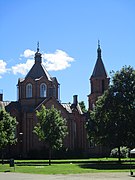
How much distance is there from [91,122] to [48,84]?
2644cm

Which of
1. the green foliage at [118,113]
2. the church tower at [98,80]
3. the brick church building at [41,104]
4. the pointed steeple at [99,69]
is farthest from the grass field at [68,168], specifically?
the pointed steeple at [99,69]

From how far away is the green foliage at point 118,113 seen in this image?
50.4 metres

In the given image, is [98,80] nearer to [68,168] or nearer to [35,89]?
[35,89]

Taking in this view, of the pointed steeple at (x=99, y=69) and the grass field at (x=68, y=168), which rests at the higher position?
the pointed steeple at (x=99, y=69)

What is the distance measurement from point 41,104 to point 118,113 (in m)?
26.2

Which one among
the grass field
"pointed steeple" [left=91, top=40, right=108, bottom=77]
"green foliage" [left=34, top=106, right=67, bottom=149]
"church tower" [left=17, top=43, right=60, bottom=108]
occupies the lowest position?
the grass field

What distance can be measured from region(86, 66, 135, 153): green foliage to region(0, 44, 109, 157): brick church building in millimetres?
22769

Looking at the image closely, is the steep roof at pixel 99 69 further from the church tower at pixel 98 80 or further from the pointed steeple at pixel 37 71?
the pointed steeple at pixel 37 71

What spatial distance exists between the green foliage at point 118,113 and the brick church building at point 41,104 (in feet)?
74.7

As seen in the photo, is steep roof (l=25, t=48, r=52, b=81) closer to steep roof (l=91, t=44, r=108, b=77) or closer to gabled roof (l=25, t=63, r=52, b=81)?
gabled roof (l=25, t=63, r=52, b=81)

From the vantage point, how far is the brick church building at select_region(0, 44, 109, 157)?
75625 mm

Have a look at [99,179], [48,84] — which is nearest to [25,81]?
[48,84]

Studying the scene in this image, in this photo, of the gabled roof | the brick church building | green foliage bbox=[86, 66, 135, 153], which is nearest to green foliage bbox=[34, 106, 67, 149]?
green foliage bbox=[86, 66, 135, 153]

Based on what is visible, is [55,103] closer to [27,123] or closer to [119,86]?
[27,123]
